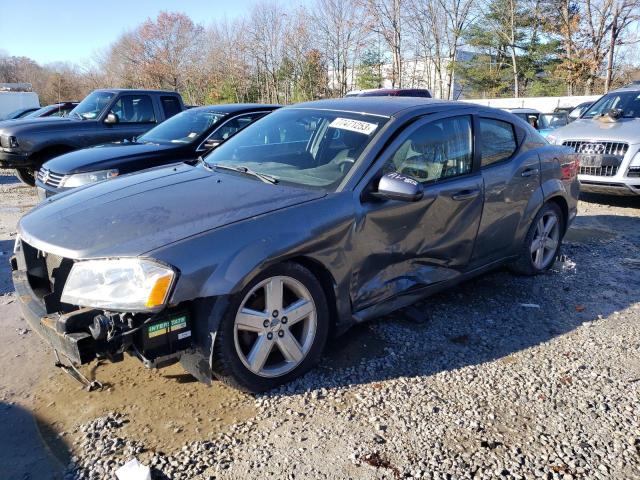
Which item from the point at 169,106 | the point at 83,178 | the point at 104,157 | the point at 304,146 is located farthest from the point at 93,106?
the point at 304,146

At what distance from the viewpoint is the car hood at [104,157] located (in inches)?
238

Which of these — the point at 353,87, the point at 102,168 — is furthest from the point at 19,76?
the point at 102,168

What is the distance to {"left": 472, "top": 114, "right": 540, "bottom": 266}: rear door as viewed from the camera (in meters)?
4.15

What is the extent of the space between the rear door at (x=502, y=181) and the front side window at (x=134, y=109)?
23.4 feet

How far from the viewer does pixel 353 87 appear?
33.4 metres

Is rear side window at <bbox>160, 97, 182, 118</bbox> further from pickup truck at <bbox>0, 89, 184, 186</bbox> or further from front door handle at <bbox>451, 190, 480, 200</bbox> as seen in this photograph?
front door handle at <bbox>451, 190, 480, 200</bbox>

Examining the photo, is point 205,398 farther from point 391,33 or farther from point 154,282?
point 391,33

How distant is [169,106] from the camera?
32.4 ft

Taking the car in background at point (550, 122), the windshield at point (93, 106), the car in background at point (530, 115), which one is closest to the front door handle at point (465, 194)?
the windshield at point (93, 106)

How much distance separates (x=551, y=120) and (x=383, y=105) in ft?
36.2

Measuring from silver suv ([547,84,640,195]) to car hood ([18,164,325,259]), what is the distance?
6441 millimetres

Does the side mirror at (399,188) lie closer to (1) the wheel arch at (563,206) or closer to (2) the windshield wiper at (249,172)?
(2) the windshield wiper at (249,172)

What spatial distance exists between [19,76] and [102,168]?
6925cm

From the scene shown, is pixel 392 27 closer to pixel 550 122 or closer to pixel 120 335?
pixel 550 122
